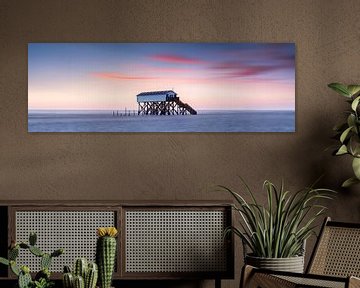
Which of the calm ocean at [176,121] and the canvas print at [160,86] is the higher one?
the canvas print at [160,86]

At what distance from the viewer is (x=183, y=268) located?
542cm

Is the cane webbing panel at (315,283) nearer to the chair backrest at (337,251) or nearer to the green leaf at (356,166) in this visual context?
the chair backrest at (337,251)

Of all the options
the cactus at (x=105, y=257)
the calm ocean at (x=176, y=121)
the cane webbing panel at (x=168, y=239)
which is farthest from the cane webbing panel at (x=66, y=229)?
the cactus at (x=105, y=257)

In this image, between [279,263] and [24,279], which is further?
[279,263]

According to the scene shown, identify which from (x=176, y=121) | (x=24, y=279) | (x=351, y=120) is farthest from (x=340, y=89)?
(x=24, y=279)

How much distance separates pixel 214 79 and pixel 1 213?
74.0 inches

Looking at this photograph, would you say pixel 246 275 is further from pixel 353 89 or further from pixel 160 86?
pixel 160 86

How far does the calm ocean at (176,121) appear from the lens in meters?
5.88

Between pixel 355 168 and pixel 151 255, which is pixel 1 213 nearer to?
pixel 151 255

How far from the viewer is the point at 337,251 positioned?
15.1 ft

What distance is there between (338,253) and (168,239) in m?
1.30

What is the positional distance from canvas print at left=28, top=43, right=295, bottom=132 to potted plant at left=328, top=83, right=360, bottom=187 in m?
0.44

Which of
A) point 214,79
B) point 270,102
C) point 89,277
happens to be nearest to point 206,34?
point 214,79

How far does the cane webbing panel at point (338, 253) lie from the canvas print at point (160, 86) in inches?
55.7
